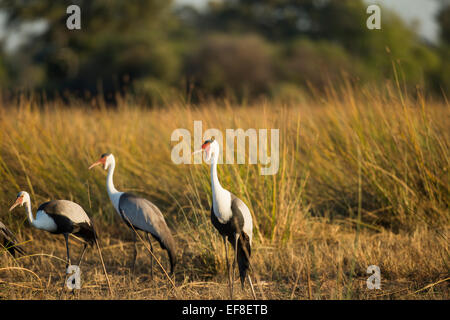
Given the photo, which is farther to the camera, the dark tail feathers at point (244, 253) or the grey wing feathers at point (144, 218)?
the grey wing feathers at point (144, 218)

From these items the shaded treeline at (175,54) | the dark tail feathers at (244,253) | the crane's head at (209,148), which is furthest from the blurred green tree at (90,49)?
the crane's head at (209,148)

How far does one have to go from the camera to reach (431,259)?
3.34 m

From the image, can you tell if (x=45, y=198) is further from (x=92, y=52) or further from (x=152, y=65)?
(x=92, y=52)

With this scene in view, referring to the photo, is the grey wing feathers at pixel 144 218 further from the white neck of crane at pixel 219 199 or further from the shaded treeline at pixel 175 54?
the shaded treeline at pixel 175 54

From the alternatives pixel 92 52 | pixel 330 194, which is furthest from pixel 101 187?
pixel 92 52

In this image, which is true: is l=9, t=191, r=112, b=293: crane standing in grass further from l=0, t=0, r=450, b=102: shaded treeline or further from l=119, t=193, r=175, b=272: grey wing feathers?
l=0, t=0, r=450, b=102: shaded treeline

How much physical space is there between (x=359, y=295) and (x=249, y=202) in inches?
43.1

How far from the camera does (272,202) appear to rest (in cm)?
380

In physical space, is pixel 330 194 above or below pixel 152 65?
below

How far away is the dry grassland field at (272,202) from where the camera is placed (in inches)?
127

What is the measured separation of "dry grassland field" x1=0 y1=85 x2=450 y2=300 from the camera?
127 inches

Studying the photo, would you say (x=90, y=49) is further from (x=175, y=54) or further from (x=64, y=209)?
(x=64, y=209)

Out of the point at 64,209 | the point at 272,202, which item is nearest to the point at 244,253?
the point at 272,202
